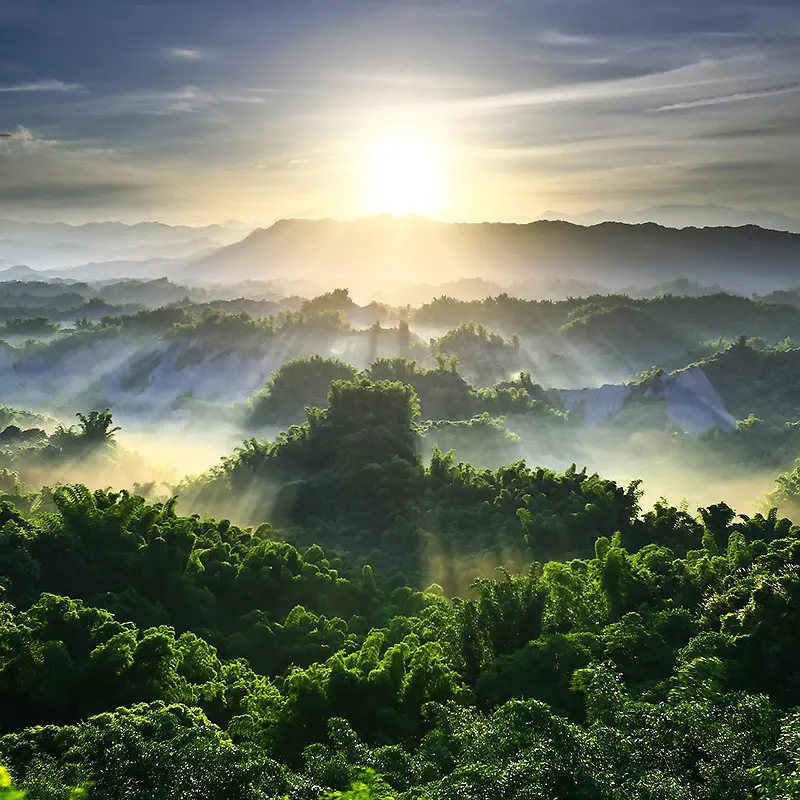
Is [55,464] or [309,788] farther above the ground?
[309,788]

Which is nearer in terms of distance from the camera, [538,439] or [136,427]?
[538,439]

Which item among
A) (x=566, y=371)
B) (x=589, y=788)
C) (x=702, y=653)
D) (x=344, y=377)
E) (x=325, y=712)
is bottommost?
(x=566, y=371)

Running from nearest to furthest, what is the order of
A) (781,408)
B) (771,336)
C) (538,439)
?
(538,439), (781,408), (771,336)

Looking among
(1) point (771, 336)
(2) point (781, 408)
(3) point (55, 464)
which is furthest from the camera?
(1) point (771, 336)

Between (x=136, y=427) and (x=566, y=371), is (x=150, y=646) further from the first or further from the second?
(x=566, y=371)

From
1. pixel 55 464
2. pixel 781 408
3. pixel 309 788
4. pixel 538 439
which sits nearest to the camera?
pixel 309 788

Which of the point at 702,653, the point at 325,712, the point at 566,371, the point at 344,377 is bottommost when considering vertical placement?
the point at 566,371

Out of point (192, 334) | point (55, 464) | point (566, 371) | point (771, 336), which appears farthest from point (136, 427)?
point (771, 336)

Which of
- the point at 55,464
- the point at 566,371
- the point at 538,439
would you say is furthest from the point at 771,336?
the point at 55,464

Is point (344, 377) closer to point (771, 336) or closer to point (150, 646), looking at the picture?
point (150, 646)
